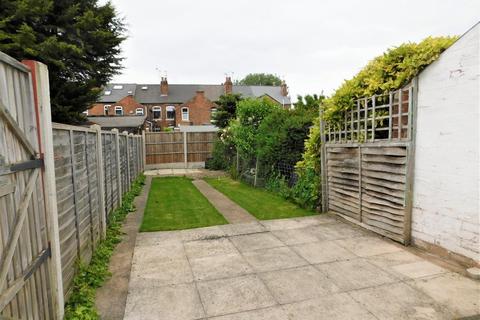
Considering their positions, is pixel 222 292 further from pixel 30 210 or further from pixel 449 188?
pixel 449 188

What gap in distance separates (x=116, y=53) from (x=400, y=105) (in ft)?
59.5

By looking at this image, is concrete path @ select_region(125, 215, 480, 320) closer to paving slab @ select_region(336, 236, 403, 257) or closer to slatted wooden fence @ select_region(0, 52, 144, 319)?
paving slab @ select_region(336, 236, 403, 257)


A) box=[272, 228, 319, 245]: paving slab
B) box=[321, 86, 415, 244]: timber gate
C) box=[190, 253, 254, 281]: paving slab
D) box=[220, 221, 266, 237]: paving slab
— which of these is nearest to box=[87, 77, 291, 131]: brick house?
box=[321, 86, 415, 244]: timber gate

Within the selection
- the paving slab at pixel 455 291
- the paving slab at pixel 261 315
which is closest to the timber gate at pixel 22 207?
the paving slab at pixel 261 315

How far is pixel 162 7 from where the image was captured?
8602 millimetres

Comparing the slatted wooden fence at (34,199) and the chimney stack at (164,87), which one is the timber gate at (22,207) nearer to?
the slatted wooden fence at (34,199)

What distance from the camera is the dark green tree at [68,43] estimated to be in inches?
543

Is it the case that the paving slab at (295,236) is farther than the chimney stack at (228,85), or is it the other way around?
the chimney stack at (228,85)

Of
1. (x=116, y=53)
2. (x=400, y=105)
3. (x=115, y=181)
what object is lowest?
(x=115, y=181)

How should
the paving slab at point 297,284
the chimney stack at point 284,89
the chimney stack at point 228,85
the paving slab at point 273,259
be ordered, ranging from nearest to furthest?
the paving slab at point 297,284
the paving slab at point 273,259
the chimney stack at point 228,85
the chimney stack at point 284,89

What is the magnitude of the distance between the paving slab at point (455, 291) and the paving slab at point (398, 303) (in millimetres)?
115

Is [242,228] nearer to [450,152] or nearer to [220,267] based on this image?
[220,267]

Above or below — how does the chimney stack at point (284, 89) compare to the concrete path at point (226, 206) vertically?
above

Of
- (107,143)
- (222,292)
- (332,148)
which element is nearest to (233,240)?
(222,292)
